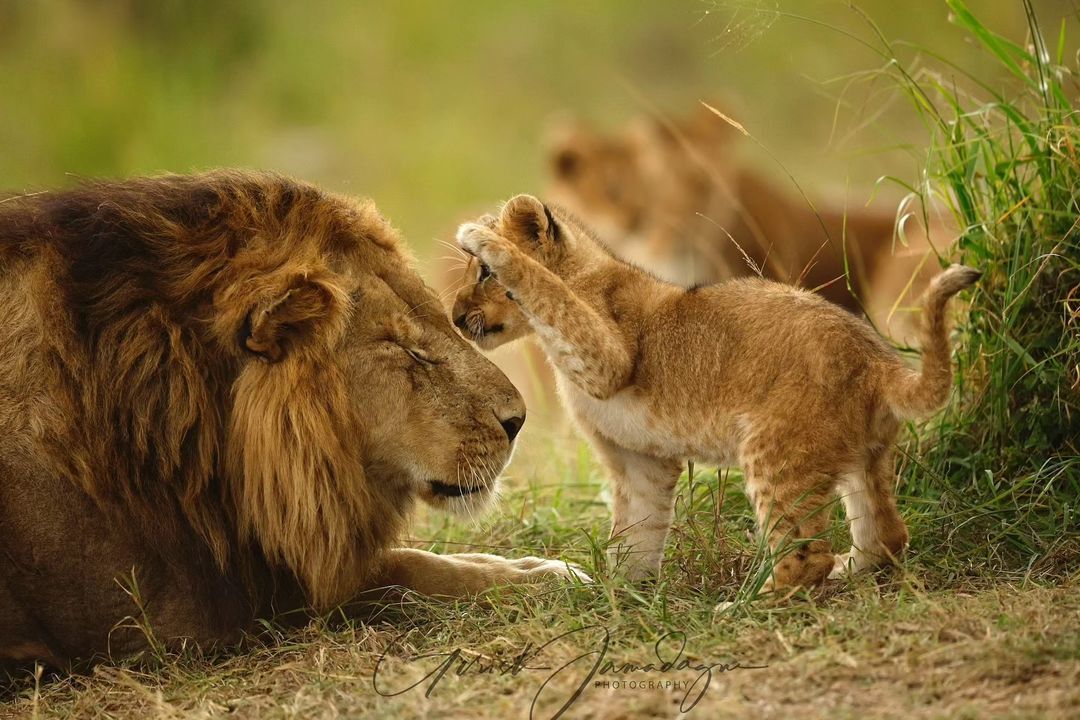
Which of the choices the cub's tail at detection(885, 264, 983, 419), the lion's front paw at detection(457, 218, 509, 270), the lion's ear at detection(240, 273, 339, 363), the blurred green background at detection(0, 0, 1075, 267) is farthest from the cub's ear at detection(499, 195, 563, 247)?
the blurred green background at detection(0, 0, 1075, 267)

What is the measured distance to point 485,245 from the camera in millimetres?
3354

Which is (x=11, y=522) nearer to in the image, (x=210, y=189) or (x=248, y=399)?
(x=248, y=399)

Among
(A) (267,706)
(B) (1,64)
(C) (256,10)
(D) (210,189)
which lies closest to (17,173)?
(B) (1,64)

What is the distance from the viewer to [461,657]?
294 cm

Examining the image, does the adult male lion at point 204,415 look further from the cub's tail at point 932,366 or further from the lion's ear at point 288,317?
the cub's tail at point 932,366

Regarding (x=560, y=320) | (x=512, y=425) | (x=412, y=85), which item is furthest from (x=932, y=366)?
(x=412, y=85)

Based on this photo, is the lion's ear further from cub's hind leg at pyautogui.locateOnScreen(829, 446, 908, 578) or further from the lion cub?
cub's hind leg at pyautogui.locateOnScreen(829, 446, 908, 578)

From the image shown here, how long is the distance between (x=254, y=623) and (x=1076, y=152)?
7.98ft

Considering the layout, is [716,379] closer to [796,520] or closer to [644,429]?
[644,429]

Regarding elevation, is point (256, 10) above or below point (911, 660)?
above

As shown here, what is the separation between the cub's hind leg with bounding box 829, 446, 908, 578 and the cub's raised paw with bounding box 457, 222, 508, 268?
0.98 meters

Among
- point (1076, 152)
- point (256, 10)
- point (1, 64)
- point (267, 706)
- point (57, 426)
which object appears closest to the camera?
point (267, 706)

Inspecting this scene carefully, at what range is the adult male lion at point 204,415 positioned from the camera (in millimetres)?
3098

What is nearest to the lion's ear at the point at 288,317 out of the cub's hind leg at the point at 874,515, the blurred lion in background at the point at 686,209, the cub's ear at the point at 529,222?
the cub's ear at the point at 529,222
